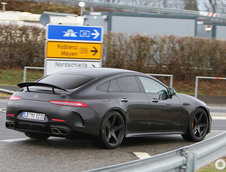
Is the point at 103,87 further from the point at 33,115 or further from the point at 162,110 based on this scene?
the point at 162,110

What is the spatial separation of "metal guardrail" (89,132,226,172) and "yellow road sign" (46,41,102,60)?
13884 mm

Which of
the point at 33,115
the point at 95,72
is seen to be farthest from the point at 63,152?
the point at 95,72

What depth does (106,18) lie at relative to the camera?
3181 centimetres

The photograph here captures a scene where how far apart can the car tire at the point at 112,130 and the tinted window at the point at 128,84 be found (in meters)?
0.66

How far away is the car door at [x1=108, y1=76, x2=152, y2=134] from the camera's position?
30.4 feet

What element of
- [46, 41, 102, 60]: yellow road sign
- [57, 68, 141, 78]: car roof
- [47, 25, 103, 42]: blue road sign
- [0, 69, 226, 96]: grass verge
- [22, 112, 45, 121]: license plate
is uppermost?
[47, 25, 103, 42]: blue road sign

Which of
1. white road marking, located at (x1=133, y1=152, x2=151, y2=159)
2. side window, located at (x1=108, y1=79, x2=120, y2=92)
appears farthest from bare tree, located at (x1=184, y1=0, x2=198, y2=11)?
white road marking, located at (x1=133, y1=152, x2=151, y2=159)

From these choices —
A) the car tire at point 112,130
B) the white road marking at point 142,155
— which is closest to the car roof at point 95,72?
the car tire at point 112,130

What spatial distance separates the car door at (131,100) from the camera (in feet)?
30.4

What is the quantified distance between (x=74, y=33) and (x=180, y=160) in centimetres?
1541

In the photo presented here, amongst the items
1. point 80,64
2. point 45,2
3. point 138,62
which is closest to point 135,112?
point 80,64

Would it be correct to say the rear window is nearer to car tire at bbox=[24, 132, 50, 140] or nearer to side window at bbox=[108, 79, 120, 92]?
side window at bbox=[108, 79, 120, 92]

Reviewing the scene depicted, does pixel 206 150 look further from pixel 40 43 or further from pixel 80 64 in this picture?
pixel 40 43

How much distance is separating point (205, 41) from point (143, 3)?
49.5 m
